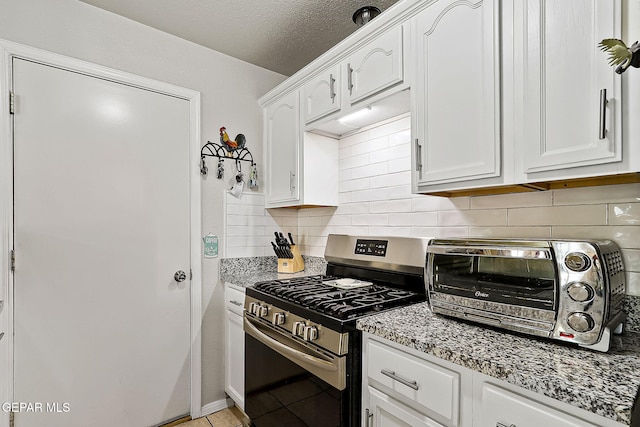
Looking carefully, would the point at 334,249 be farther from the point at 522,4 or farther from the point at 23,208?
the point at 23,208

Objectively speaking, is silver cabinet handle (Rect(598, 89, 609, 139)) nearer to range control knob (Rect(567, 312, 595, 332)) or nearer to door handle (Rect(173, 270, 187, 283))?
range control knob (Rect(567, 312, 595, 332))

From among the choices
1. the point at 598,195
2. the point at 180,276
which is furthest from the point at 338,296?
the point at 180,276

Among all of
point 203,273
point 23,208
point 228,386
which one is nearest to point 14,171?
point 23,208

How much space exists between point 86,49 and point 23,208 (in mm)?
930

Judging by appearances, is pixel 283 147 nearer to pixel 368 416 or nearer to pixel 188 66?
pixel 188 66

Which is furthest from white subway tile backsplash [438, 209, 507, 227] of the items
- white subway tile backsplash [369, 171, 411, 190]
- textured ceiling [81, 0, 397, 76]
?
textured ceiling [81, 0, 397, 76]

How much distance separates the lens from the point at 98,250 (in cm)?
187

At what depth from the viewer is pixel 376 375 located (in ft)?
3.85

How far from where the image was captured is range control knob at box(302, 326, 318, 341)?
52.1 inches

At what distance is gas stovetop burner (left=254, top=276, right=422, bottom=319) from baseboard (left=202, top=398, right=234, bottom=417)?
1026 mm

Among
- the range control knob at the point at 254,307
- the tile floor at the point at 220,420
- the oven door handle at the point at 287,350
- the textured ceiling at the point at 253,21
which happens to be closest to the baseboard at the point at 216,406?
the tile floor at the point at 220,420

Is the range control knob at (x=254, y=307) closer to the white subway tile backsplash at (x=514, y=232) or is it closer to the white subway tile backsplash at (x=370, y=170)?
the white subway tile backsplash at (x=370, y=170)

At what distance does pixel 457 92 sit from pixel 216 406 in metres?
2.35

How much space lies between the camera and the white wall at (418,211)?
3.73ft
